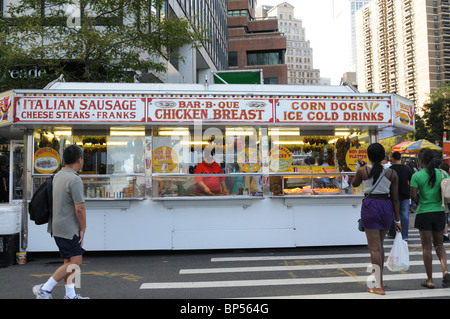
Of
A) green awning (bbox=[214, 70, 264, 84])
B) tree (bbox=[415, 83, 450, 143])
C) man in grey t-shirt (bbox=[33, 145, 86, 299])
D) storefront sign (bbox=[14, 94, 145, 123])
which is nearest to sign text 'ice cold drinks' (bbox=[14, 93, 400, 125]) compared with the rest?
storefront sign (bbox=[14, 94, 145, 123])

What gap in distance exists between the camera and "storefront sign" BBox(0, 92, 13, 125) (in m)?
7.16

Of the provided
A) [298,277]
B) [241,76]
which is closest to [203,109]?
[241,76]

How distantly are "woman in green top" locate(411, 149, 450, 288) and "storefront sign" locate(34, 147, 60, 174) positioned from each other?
21.4 feet

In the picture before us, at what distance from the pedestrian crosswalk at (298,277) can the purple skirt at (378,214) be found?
85cm

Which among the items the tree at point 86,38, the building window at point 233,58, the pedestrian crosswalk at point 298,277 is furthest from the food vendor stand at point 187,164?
the building window at point 233,58

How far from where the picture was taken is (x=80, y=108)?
7.32 meters

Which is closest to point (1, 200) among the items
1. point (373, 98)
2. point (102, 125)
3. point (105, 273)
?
point (102, 125)

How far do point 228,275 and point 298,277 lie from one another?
107 cm

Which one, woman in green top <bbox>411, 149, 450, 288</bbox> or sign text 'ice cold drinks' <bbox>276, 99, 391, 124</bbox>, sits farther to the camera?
sign text 'ice cold drinks' <bbox>276, 99, 391, 124</bbox>

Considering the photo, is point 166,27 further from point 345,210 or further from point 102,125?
point 345,210

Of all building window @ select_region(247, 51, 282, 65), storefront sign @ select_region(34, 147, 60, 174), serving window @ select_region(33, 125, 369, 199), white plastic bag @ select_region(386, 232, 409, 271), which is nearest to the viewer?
white plastic bag @ select_region(386, 232, 409, 271)

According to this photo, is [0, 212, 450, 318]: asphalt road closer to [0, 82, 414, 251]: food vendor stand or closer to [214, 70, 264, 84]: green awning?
[0, 82, 414, 251]: food vendor stand

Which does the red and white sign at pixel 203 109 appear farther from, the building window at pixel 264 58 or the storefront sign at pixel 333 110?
the building window at pixel 264 58

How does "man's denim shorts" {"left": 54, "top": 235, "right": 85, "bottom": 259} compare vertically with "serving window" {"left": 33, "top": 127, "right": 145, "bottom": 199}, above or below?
below
